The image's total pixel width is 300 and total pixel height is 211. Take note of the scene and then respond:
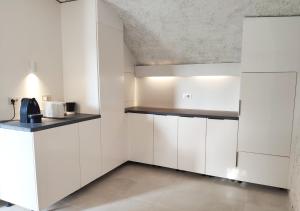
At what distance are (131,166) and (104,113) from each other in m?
1.09

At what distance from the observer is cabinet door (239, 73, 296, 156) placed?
2492mm

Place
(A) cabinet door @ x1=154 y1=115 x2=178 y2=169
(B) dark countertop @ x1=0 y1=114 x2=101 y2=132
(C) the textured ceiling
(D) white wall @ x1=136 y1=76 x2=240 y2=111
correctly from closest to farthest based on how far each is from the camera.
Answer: (B) dark countertop @ x1=0 y1=114 x2=101 y2=132 < (C) the textured ceiling < (A) cabinet door @ x1=154 y1=115 x2=178 y2=169 < (D) white wall @ x1=136 y1=76 x2=240 y2=111

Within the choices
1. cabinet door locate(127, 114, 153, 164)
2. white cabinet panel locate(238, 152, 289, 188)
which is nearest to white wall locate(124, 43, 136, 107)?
cabinet door locate(127, 114, 153, 164)

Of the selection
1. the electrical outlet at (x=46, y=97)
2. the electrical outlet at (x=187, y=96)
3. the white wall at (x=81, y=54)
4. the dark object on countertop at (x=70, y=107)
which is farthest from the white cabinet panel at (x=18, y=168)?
the electrical outlet at (x=187, y=96)

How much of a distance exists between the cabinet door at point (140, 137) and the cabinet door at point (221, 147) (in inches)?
34.3

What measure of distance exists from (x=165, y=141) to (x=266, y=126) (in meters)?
1.34

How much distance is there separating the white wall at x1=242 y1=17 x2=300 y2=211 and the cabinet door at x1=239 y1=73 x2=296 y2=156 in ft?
0.23

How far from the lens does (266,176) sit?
266cm

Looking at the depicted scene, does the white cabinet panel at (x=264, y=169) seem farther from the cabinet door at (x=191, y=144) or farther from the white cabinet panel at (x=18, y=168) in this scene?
the white cabinet panel at (x=18, y=168)

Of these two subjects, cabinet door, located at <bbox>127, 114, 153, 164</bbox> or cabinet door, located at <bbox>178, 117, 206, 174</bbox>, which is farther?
cabinet door, located at <bbox>127, 114, 153, 164</bbox>

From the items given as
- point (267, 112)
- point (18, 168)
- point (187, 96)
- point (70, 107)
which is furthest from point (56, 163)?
point (267, 112)

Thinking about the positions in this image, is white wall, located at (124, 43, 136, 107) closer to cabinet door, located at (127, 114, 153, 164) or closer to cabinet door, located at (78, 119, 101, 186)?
cabinet door, located at (127, 114, 153, 164)

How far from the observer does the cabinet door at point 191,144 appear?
9.75 ft

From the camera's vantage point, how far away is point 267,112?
8.45 feet
